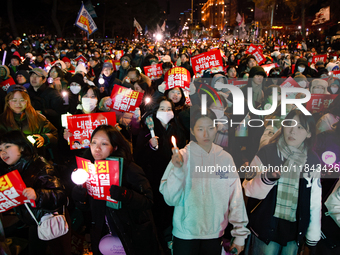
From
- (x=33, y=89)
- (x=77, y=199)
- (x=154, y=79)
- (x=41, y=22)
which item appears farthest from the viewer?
(x=41, y=22)

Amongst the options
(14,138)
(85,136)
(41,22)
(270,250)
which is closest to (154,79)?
(85,136)

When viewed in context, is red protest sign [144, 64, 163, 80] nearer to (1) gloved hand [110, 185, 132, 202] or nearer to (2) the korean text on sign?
(1) gloved hand [110, 185, 132, 202]

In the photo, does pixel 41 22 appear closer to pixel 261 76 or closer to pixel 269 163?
pixel 261 76

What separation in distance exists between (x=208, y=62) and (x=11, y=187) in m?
6.97

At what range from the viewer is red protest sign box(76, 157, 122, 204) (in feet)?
8.46

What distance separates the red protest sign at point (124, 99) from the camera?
4.90 meters

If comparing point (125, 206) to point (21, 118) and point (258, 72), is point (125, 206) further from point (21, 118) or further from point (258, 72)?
point (258, 72)

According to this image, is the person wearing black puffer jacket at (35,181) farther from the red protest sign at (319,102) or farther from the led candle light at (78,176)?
the red protest sign at (319,102)

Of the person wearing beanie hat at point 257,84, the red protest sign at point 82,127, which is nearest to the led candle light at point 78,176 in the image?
the red protest sign at point 82,127

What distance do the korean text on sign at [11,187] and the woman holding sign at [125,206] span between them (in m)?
0.48

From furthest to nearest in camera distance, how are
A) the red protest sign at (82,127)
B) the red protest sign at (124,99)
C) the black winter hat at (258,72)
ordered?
the black winter hat at (258,72)
the red protest sign at (124,99)
the red protest sign at (82,127)

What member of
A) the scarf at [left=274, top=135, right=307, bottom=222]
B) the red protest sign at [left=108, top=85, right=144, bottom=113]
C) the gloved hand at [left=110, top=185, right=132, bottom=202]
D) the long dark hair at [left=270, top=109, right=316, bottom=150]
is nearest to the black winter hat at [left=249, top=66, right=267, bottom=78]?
the red protest sign at [left=108, top=85, right=144, bottom=113]

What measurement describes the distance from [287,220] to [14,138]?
276 centimetres

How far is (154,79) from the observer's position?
9.19 m
